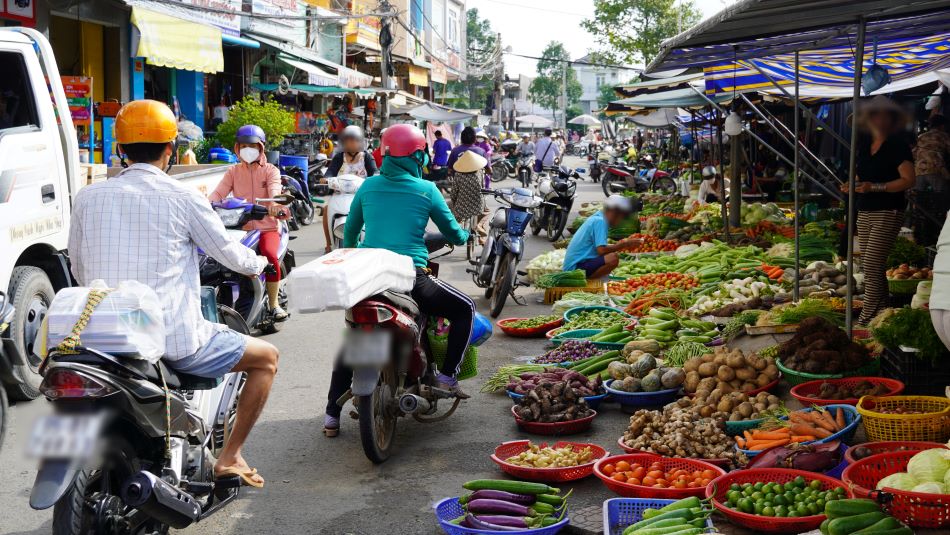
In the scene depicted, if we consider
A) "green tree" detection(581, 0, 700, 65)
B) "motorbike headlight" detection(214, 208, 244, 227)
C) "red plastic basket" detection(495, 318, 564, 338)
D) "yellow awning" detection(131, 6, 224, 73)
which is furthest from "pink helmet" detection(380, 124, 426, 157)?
Result: "green tree" detection(581, 0, 700, 65)

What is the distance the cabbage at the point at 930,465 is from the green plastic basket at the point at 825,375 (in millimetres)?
1983

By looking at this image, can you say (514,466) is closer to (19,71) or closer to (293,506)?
(293,506)

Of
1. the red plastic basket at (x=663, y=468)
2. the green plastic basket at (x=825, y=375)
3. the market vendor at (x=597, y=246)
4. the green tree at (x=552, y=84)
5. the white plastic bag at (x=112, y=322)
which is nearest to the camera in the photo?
the white plastic bag at (x=112, y=322)

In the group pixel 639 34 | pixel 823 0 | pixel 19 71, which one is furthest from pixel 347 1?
pixel 823 0

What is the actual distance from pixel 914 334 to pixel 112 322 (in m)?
4.77

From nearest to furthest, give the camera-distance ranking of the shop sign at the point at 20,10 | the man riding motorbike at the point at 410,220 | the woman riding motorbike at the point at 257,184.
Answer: the man riding motorbike at the point at 410,220, the woman riding motorbike at the point at 257,184, the shop sign at the point at 20,10

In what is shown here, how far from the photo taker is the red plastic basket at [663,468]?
4930 mm

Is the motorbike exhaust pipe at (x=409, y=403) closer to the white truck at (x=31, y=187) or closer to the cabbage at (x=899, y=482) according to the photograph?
the cabbage at (x=899, y=482)

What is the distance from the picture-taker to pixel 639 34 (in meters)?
43.9

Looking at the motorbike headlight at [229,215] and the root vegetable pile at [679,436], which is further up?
the motorbike headlight at [229,215]

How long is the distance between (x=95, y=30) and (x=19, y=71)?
11.3 metres

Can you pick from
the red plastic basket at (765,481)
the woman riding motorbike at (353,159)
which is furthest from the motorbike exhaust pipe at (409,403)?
the woman riding motorbike at (353,159)

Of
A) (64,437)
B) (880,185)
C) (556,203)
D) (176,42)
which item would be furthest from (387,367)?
(176,42)

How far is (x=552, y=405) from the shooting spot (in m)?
6.55
